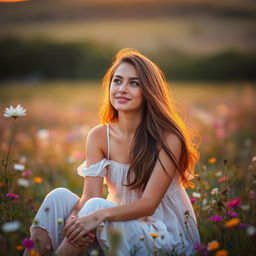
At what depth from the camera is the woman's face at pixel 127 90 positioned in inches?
109

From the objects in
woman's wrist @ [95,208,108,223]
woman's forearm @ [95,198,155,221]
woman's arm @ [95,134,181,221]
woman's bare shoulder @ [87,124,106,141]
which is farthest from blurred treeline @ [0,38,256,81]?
woman's wrist @ [95,208,108,223]

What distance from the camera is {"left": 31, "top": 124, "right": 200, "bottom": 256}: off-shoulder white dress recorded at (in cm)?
240

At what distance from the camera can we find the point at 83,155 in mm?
4484

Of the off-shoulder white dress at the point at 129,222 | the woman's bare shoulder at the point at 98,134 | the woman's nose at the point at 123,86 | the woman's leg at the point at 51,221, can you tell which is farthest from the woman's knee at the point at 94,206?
the woman's nose at the point at 123,86

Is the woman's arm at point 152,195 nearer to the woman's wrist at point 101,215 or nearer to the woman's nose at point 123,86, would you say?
the woman's wrist at point 101,215

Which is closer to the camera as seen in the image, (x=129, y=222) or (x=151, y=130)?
(x=129, y=222)

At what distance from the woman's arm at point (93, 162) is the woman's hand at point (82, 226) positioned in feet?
1.11

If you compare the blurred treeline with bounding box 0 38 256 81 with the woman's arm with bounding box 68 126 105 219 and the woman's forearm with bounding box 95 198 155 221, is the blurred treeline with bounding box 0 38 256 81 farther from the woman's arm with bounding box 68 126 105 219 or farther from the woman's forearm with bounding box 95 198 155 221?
the woman's forearm with bounding box 95 198 155 221

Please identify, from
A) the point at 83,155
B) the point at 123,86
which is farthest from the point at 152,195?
the point at 83,155

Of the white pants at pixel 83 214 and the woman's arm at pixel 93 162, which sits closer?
the white pants at pixel 83 214

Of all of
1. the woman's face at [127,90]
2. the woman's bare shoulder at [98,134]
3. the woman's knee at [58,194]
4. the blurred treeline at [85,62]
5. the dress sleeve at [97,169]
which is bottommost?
the woman's knee at [58,194]

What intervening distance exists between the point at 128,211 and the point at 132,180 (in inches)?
15.3

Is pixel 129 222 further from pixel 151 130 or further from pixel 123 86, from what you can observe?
pixel 123 86

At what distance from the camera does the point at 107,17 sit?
1011 centimetres
